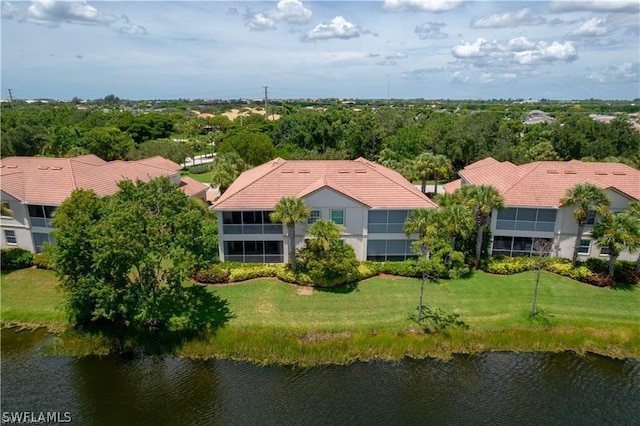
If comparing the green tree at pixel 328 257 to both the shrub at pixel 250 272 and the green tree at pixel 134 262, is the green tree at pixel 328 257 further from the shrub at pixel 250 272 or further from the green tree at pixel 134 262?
the green tree at pixel 134 262

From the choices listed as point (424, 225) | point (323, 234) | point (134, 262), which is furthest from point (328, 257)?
point (134, 262)

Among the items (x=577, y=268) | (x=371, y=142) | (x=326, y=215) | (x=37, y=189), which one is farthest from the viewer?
(x=371, y=142)

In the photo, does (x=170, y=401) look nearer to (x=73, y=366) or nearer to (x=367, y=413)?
(x=73, y=366)

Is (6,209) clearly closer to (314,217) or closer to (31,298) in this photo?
(31,298)

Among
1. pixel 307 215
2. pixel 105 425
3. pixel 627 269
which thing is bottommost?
pixel 105 425

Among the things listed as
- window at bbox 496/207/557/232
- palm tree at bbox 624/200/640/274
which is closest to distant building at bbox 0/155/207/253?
window at bbox 496/207/557/232

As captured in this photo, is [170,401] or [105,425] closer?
[105,425]

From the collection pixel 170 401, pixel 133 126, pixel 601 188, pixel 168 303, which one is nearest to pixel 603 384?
pixel 601 188
